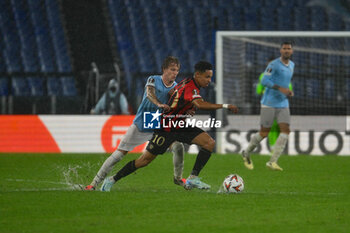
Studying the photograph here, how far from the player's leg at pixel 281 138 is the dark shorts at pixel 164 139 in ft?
12.6

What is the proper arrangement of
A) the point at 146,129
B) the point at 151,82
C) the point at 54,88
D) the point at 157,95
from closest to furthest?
the point at 146,129 → the point at 151,82 → the point at 157,95 → the point at 54,88

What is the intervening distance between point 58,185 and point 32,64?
10806 millimetres

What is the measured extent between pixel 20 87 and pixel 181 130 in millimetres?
11149

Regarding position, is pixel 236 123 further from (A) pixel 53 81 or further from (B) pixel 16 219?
(B) pixel 16 219

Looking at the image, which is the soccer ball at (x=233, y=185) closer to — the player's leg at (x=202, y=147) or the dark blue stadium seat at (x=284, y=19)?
the player's leg at (x=202, y=147)

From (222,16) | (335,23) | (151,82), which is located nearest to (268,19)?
(222,16)

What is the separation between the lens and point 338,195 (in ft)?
26.3

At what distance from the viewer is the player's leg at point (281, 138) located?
11.5 m

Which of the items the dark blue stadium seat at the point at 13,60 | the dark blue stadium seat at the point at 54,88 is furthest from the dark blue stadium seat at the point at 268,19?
the dark blue stadium seat at the point at 13,60

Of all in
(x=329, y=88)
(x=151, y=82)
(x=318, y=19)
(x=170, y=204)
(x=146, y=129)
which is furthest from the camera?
(x=318, y=19)

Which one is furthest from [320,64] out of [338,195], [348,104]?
[338,195]

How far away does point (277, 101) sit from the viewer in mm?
11703

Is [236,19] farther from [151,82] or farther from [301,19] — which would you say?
[151,82]

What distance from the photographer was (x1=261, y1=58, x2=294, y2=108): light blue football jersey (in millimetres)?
11516
